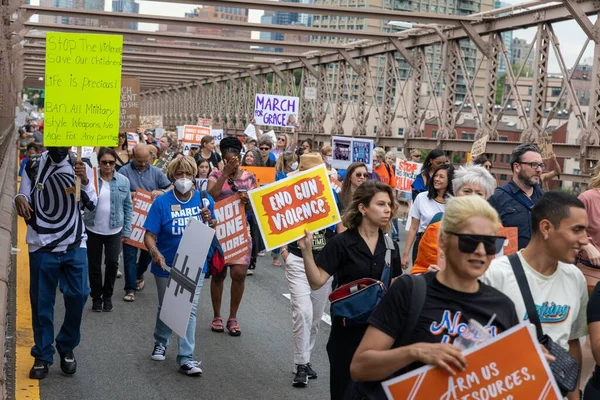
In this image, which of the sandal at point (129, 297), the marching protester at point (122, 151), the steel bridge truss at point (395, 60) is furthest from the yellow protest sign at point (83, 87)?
the steel bridge truss at point (395, 60)

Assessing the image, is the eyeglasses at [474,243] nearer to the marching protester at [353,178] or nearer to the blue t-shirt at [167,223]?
the marching protester at [353,178]

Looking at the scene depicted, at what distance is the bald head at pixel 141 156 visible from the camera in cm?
1259

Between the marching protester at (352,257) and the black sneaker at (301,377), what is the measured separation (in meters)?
1.80

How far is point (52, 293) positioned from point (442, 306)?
16.5 ft

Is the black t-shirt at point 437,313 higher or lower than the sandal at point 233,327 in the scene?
higher

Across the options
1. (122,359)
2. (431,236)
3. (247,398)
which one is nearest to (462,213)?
(431,236)

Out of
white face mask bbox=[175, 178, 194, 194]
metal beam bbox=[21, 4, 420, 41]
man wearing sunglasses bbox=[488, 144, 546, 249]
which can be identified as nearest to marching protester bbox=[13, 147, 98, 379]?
white face mask bbox=[175, 178, 194, 194]

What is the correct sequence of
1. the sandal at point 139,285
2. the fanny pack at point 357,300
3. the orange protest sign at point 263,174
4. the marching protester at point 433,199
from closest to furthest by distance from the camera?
the fanny pack at point 357,300, the marching protester at point 433,199, the sandal at point 139,285, the orange protest sign at point 263,174

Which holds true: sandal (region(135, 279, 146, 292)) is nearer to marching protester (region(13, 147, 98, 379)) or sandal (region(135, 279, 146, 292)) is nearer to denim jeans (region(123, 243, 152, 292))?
denim jeans (region(123, 243, 152, 292))

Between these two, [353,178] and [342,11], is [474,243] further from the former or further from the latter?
[342,11]

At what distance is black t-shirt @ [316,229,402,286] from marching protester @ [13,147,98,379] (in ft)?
8.44

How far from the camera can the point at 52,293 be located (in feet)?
27.0

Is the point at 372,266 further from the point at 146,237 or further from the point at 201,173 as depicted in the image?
the point at 201,173

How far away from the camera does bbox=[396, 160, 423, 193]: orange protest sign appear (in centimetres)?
2412
